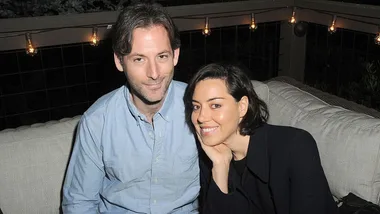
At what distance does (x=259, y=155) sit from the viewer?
1.59 meters

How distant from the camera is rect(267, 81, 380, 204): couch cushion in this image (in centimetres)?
172

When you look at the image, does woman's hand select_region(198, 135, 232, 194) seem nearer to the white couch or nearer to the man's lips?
the man's lips

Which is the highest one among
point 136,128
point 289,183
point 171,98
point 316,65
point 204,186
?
point 171,98

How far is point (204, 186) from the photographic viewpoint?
177 cm

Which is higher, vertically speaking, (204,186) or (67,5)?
(67,5)

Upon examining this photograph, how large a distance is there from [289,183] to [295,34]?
179 inches

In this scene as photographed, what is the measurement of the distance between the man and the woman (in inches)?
3.7

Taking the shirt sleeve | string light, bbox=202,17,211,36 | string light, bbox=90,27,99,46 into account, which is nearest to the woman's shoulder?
the shirt sleeve

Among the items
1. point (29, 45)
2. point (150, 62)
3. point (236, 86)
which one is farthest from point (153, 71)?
point (29, 45)

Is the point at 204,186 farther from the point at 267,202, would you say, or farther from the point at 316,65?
the point at 316,65

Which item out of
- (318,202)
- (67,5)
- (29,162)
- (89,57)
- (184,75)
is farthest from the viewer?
(184,75)

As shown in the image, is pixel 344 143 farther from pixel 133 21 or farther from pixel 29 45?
pixel 29 45

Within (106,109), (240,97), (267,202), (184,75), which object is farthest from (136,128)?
(184,75)

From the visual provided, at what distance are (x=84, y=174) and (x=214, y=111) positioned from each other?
61 centimetres
